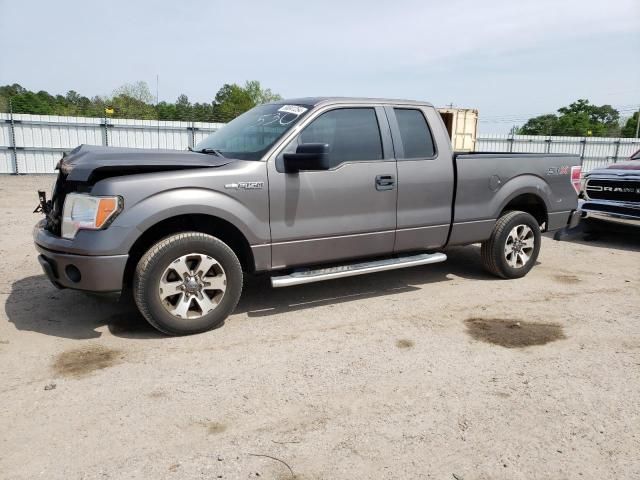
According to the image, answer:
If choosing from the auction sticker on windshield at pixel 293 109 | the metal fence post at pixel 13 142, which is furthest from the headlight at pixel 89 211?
the metal fence post at pixel 13 142

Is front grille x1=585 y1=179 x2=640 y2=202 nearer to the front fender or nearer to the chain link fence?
the front fender

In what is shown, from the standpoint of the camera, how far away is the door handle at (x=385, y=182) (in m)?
4.72

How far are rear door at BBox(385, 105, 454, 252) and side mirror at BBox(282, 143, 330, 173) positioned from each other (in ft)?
3.32

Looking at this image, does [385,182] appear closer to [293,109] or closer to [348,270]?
[348,270]

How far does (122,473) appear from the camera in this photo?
7.92 feet

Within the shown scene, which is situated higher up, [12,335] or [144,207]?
[144,207]

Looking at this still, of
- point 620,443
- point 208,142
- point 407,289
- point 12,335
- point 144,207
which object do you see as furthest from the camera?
point 407,289

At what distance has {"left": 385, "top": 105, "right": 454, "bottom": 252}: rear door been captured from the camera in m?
4.93

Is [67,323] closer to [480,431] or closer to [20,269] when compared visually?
[20,269]

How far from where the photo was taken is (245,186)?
4109mm

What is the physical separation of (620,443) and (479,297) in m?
2.59

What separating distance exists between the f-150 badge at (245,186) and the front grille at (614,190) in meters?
6.56

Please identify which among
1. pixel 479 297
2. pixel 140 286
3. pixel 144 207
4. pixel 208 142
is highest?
pixel 208 142

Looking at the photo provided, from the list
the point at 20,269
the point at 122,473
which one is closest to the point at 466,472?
the point at 122,473
